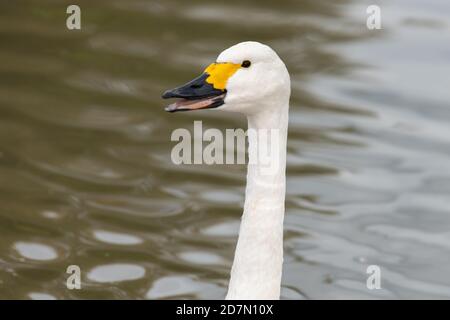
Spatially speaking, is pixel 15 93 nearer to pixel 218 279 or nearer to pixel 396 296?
pixel 218 279

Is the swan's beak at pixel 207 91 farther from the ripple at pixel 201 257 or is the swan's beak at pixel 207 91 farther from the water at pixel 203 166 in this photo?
the ripple at pixel 201 257

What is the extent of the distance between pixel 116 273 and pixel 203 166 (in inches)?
78.8

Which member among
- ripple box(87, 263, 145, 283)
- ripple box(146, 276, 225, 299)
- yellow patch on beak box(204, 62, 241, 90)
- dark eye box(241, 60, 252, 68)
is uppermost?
dark eye box(241, 60, 252, 68)

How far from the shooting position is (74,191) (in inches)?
436

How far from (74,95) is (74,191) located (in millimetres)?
1885

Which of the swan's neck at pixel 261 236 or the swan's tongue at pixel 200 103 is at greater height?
the swan's tongue at pixel 200 103

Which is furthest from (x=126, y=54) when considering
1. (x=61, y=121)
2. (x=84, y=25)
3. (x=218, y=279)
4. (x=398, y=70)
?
(x=218, y=279)

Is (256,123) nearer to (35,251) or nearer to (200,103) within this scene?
(200,103)

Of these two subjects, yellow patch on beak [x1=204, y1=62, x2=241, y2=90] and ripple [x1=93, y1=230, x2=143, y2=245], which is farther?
ripple [x1=93, y1=230, x2=143, y2=245]

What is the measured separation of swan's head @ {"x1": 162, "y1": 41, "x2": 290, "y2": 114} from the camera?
24.1 ft

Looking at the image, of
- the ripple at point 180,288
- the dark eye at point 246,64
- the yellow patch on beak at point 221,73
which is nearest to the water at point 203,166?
the ripple at point 180,288

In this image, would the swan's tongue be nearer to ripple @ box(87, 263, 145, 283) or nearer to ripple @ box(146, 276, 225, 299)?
ripple @ box(146, 276, 225, 299)

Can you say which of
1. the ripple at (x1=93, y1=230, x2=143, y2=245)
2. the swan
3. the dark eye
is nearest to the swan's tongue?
the swan

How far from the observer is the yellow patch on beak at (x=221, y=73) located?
7.41 m
